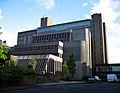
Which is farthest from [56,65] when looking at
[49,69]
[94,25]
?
[94,25]

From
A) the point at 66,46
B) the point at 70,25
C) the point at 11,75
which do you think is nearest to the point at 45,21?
the point at 70,25

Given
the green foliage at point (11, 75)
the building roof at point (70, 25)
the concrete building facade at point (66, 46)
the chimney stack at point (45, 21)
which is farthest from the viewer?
the chimney stack at point (45, 21)

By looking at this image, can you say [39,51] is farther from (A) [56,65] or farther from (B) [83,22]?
(B) [83,22]

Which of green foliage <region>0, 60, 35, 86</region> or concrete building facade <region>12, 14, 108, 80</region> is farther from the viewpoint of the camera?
concrete building facade <region>12, 14, 108, 80</region>

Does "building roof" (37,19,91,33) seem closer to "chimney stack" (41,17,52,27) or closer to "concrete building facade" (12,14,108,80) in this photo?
"concrete building facade" (12,14,108,80)

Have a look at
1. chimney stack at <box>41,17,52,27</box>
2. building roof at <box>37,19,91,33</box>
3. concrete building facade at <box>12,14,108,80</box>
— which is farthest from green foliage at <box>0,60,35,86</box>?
chimney stack at <box>41,17,52,27</box>

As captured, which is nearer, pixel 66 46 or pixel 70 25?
pixel 66 46

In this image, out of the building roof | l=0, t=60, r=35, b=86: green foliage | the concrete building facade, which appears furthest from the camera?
the building roof

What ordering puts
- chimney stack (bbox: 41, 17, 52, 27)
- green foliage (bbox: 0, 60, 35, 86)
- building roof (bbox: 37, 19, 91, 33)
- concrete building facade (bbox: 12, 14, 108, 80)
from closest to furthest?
green foliage (bbox: 0, 60, 35, 86)
concrete building facade (bbox: 12, 14, 108, 80)
building roof (bbox: 37, 19, 91, 33)
chimney stack (bbox: 41, 17, 52, 27)

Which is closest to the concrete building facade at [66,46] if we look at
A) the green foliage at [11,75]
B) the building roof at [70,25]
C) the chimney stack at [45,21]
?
the building roof at [70,25]

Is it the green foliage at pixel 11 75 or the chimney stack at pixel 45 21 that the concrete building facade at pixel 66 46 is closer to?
the chimney stack at pixel 45 21

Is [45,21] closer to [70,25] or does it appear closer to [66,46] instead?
[70,25]

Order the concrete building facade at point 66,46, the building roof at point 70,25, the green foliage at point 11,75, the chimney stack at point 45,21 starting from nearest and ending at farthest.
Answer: the green foliage at point 11,75 → the concrete building facade at point 66,46 → the building roof at point 70,25 → the chimney stack at point 45,21

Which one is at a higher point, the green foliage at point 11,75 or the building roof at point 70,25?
the building roof at point 70,25
